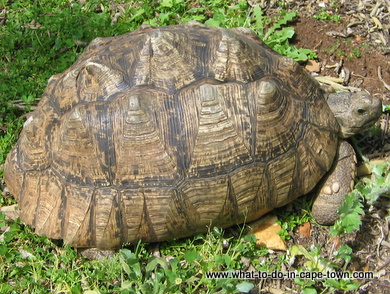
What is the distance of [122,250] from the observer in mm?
3809

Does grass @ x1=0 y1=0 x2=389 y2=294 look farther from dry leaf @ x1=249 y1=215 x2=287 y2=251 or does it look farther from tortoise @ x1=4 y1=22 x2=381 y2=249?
tortoise @ x1=4 y1=22 x2=381 y2=249

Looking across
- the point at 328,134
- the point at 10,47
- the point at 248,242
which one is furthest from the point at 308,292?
the point at 10,47

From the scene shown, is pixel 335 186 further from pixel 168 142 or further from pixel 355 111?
pixel 168 142

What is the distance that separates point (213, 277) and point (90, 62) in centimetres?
198

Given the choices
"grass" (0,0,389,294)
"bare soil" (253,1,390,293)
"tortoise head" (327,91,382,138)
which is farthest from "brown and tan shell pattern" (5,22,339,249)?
"bare soil" (253,1,390,293)

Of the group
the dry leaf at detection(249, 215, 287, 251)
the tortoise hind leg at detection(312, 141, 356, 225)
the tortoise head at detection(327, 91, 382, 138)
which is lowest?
the dry leaf at detection(249, 215, 287, 251)

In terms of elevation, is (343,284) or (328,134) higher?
(328,134)

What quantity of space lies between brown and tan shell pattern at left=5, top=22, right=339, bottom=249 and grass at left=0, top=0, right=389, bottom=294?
23cm

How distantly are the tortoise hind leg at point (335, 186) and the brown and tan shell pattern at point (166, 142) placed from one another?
1.01ft

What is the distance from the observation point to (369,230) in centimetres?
428

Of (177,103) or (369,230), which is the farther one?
Result: (369,230)

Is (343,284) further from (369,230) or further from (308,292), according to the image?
(369,230)

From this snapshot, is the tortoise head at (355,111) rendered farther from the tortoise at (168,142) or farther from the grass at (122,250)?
the grass at (122,250)

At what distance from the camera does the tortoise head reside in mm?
4333
